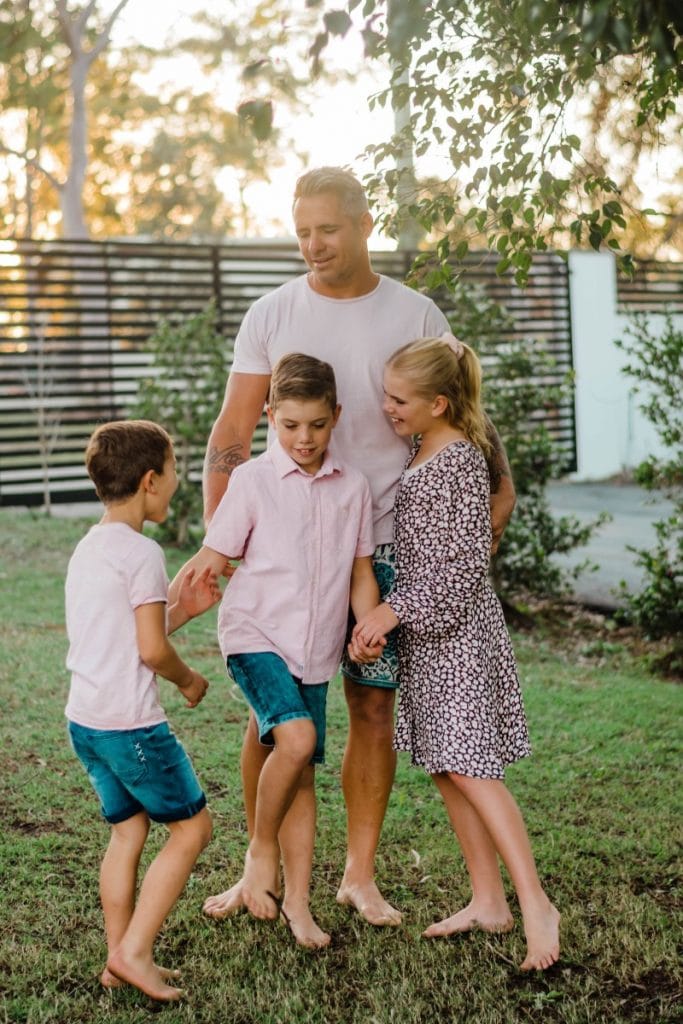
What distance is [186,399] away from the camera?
9852 millimetres

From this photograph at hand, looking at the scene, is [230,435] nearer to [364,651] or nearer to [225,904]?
[364,651]

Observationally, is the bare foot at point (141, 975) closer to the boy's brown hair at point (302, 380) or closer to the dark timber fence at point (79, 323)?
the boy's brown hair at point (302, 380)

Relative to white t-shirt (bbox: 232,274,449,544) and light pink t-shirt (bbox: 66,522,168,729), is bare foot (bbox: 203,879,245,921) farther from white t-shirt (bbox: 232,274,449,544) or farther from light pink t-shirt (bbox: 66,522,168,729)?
white t-shirt (bbox: 232,274,449,544)

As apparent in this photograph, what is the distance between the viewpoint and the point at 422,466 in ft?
10.5

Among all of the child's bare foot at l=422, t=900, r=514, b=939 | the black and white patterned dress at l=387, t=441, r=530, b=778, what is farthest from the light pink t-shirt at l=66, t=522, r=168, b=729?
the child's bare foot at l=422, t=900, r=514, b=939

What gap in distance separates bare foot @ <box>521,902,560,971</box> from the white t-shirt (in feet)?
3.53

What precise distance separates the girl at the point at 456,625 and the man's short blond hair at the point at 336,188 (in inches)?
16.3

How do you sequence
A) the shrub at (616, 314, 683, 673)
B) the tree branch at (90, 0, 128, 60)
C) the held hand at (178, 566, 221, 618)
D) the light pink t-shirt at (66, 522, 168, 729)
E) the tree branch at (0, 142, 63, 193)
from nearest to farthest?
the light pink t-shirt at (66, 522, 168, 729), the held hand at (178, 566, 221, 618), the shrub at (616, 314, 683, 673), the tree branch at (90, 0, 128, 60), the tree branch at (0, 142, 63, 193)

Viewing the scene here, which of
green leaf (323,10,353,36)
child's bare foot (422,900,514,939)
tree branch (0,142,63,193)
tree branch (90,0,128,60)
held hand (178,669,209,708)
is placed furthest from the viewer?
tree branch (0,142,63,193)

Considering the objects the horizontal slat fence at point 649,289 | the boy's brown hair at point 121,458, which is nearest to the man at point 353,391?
the boy's brown hair at point 121,458

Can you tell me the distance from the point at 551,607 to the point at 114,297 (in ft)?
22.3

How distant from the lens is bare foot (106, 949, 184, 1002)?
2.74m

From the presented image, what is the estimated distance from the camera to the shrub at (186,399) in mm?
9430

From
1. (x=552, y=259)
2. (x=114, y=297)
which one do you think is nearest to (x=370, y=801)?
(x=114, y=297)
